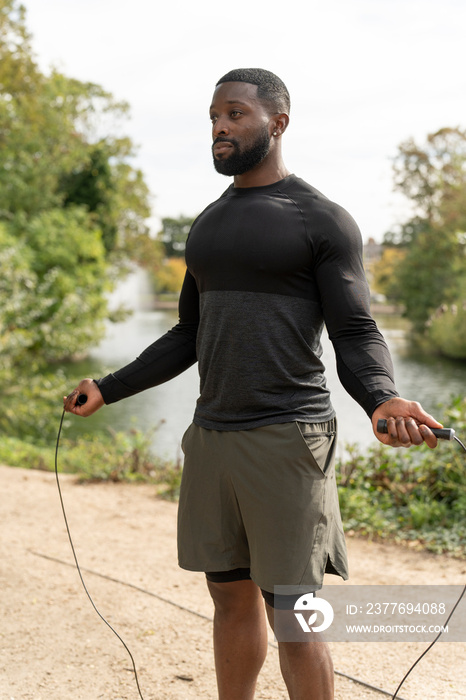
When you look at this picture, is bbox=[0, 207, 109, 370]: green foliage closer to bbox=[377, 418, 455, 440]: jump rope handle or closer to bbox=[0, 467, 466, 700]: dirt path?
bbox=[0, 467, 466, 700]: dirt path

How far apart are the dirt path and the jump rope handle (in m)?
1.58

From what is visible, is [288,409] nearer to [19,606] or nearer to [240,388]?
[240,388]

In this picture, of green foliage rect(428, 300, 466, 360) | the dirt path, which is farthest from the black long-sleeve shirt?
green foliage rect(428, 300, 466, 360)

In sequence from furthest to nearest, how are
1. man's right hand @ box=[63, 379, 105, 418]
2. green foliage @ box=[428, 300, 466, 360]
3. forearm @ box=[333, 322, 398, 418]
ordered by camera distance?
green foliage @ box=[428, 300, 466, 360] < man's right hand @ box=[63, 379, 105, 418] < forearm @ box=[333, 322, 398, 418]

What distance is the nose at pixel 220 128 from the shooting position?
2074mm

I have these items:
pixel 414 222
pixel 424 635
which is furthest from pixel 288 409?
pixel 414 222

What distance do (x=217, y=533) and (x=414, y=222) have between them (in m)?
32.4

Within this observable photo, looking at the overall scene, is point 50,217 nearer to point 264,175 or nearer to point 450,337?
point 450,337

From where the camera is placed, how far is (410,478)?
6.20 meters

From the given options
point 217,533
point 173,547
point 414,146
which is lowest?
point 173,547

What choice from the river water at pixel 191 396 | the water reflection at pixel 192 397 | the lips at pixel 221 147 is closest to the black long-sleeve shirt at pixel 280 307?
the lips at pixel 221 147

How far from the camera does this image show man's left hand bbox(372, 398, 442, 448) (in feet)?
5.70

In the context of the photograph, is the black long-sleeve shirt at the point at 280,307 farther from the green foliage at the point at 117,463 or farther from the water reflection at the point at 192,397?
the water reflection at the point at 192,397

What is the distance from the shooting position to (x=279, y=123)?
213 cm
